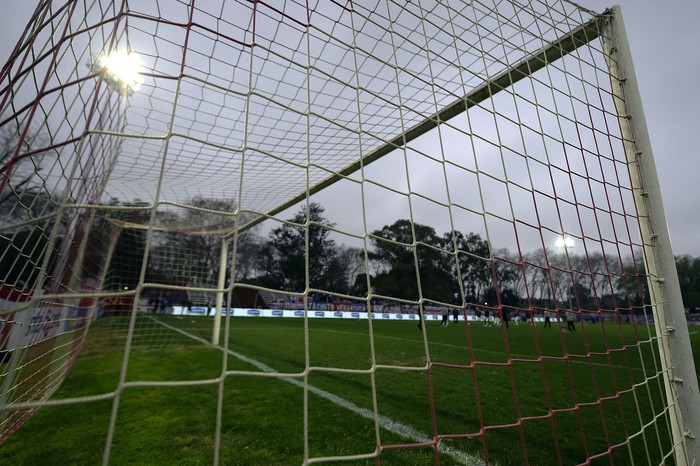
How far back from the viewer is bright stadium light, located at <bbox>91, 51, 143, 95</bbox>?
1204 millimetres

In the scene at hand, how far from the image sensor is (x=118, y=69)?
61.2 inches

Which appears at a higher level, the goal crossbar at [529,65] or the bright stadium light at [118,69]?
the goal crossbar at [529,65]

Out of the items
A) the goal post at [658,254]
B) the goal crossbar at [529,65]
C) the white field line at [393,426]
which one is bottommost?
the white field line at [393,426]

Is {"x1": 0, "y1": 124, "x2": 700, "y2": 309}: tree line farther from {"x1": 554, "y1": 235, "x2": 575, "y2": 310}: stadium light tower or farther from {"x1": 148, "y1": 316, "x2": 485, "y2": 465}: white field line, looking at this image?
{"x1": 148, "y1": 316, "x2": 485, "y2": 465}: white field line

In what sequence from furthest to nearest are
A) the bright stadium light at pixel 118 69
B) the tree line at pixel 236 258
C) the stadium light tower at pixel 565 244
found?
1. the stadium light tower at pixel 565 244
2. the tree line at pixel 236 258
3. the bright stadium light at pixel 118 69

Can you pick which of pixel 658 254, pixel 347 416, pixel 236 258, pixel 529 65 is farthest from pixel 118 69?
pixel 658 254

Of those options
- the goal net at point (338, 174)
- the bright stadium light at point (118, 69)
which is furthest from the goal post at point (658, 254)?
the bright stadium light at point (118, 69)

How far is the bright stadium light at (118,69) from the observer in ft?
3.95

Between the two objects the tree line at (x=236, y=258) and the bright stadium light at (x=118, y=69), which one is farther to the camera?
the tree line at (x=236, y=258)

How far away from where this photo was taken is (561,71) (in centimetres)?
285

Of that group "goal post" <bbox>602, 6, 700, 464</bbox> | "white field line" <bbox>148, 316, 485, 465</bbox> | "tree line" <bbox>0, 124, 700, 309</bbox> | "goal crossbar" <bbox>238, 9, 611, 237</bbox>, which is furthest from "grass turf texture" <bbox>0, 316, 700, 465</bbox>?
"goal crossbar" <bbox>238, 9, 611, 237</bbox>

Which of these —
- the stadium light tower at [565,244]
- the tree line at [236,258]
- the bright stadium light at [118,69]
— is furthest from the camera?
the stadium light tower at [565,244]

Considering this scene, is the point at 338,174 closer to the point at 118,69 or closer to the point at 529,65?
the point at 118,69

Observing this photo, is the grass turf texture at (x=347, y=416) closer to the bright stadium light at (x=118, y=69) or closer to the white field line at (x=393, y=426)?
the white field line at (x=393, y=426)
